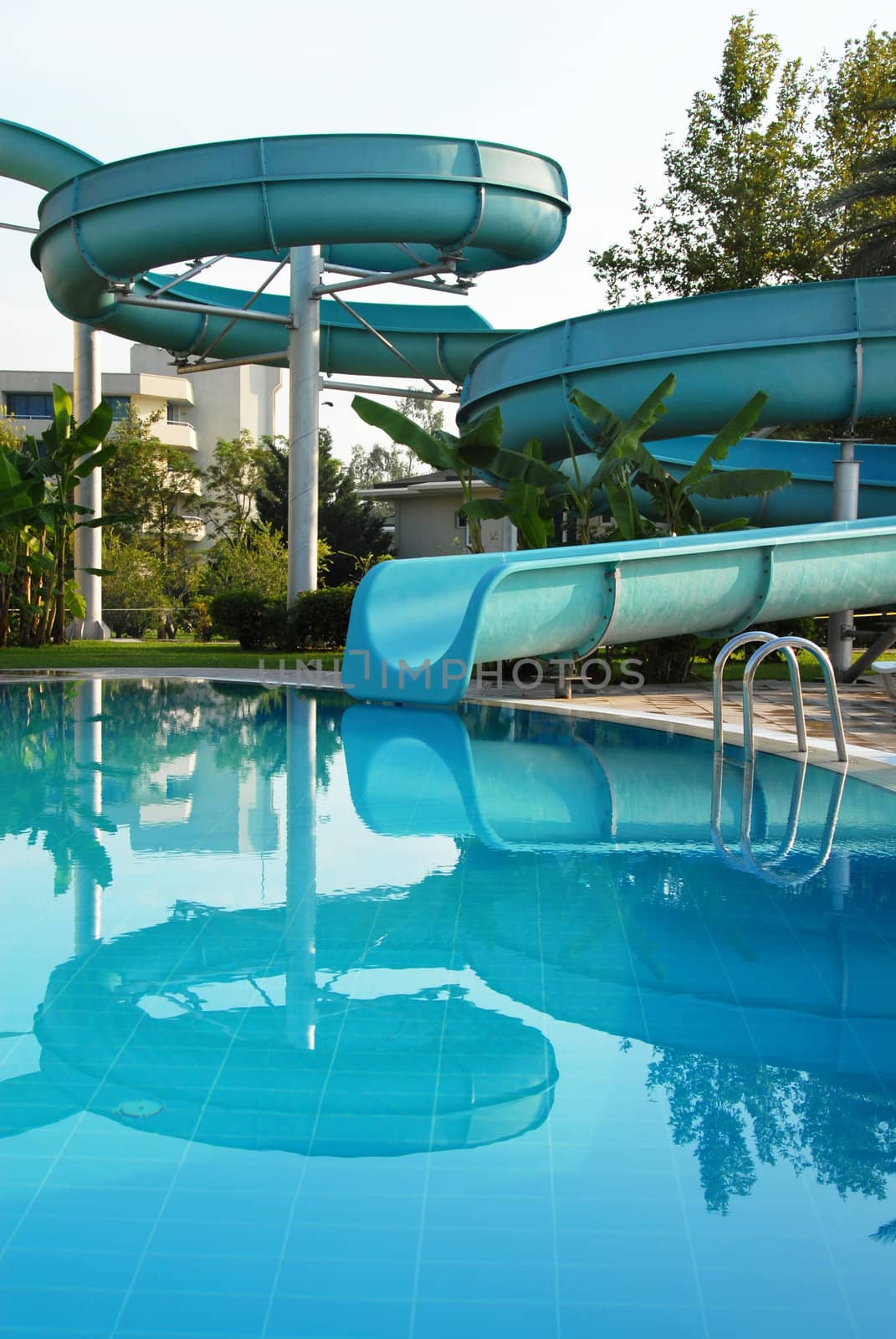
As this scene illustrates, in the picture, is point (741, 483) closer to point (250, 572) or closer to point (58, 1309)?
point (58, 1309)

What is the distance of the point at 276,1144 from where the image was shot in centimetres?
309

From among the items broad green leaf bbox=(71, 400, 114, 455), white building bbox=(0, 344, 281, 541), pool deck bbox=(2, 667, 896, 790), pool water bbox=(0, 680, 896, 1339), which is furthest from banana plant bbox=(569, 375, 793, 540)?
white building bbox=(0, 344, 281, 541)

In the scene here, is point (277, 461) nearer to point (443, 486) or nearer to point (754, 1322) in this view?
point (443, 486)

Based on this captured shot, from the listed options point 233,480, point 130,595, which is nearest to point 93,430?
point 130,595

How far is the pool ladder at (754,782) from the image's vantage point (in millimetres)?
6070

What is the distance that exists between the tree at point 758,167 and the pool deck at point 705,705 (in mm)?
19892

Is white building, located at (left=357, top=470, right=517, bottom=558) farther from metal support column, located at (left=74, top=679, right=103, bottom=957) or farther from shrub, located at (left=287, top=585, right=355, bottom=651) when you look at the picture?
metal support column, located at (left=74, top=679, right=103, bottom=957)

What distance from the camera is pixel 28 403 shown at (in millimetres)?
52906

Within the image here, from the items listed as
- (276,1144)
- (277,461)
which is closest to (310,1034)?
(276,1144)

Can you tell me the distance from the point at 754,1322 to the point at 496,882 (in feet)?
11.0

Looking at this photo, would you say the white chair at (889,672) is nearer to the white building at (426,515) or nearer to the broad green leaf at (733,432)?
the broad green leaf at (733,432)

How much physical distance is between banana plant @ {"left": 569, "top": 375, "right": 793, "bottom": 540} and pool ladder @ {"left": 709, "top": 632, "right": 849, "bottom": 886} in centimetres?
526

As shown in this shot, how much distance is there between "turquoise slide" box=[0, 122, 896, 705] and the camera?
11.9 meters

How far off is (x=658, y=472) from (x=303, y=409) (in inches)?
299
